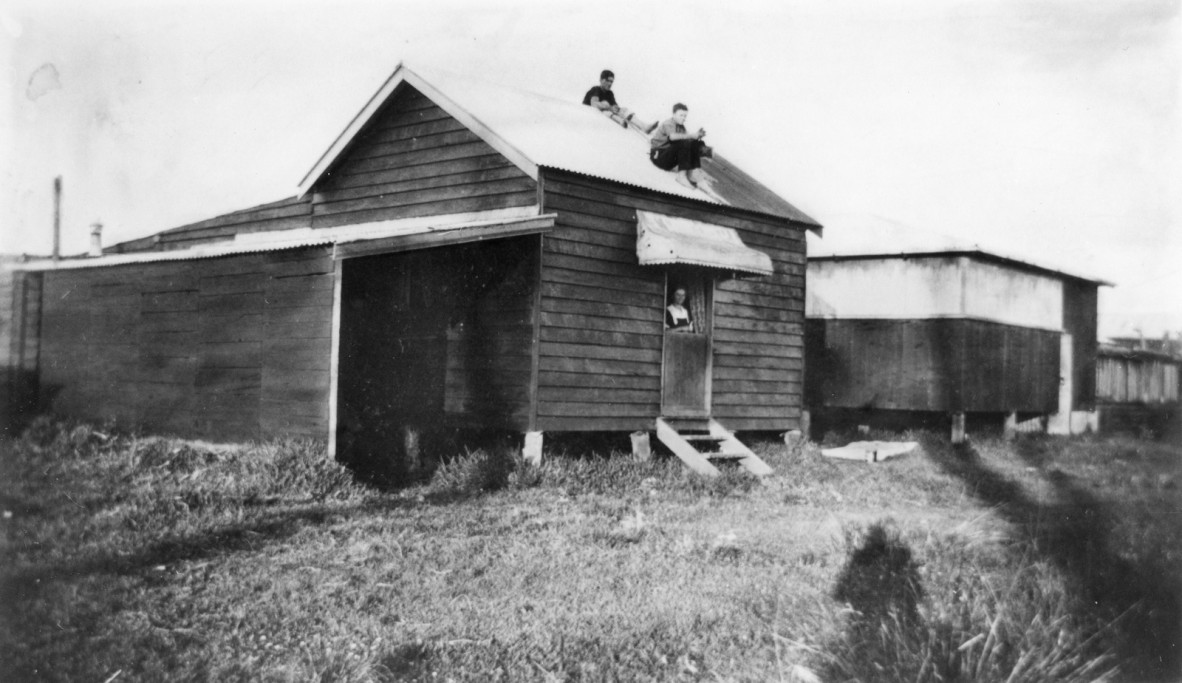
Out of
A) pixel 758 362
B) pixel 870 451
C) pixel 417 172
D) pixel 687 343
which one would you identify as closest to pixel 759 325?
pixel 758 362

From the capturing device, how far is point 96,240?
25.5m

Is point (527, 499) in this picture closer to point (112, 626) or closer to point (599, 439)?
point (599, 439)

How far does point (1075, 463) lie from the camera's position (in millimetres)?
13734

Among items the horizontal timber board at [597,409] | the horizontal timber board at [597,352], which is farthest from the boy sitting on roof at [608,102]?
the horizontal timber board at [597,409]

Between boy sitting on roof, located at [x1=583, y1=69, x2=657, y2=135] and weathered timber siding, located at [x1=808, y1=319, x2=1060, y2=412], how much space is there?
17.4 feet

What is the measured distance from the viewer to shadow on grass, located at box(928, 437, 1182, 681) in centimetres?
488

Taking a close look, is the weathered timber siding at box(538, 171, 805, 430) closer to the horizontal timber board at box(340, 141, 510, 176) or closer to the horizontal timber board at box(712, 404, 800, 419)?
the horizontal timber board at box(712, 404, 800, 419)

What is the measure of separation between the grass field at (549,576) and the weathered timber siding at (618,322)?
4.97 ft

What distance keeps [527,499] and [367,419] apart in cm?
292

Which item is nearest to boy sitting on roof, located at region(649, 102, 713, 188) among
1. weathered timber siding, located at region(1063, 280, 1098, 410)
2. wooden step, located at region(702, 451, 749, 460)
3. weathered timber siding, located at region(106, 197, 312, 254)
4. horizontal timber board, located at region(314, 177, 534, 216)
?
horizontal timber board, located at region(314, 177, 534, 216)

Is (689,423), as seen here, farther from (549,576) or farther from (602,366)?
(549,576)

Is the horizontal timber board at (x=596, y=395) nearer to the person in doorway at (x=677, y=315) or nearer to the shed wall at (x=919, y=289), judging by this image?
the person in doorway at (x=677, y=315)

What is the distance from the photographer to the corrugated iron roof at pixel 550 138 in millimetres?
12031

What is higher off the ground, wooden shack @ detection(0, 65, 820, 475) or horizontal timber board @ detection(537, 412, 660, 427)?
wooden shack @ detection(0, 65, 820, 475)
